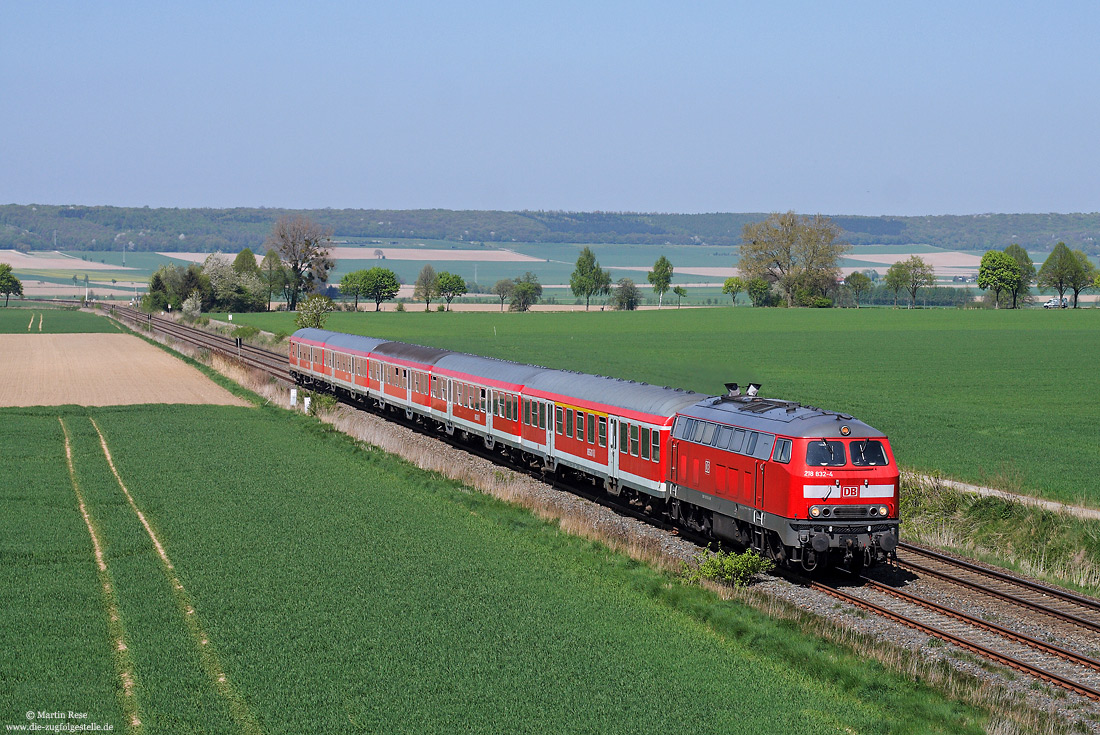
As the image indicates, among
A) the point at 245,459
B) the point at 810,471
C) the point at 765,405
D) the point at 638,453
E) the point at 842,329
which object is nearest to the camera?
the point at 810,471

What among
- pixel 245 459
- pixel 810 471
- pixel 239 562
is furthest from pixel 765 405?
pixel 245 459

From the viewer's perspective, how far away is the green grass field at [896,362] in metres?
34.4

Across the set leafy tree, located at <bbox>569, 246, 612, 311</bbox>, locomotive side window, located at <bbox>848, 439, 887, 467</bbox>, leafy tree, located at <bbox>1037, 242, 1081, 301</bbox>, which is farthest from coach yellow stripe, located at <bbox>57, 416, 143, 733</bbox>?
leafy tree, located at <bbox>569, 246, 612, 311</bbox>

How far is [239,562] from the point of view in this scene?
21375 mm

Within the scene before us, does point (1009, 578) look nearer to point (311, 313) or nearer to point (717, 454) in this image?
point (717, 454)

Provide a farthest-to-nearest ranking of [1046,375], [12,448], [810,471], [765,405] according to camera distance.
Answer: [1046,375]
[12,448]
[765,405]
[810,471]

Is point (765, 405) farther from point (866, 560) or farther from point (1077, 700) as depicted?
point (1077, 700)

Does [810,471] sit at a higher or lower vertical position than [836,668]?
higher

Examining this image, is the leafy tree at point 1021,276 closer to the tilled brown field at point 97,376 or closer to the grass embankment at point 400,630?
the tilled brown field at point 97,376

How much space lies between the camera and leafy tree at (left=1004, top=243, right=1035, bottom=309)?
164625 mm

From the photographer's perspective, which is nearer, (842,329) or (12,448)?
(12,448)

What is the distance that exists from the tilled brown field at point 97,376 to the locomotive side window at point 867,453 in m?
40.7

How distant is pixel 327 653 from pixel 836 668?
7364 mm

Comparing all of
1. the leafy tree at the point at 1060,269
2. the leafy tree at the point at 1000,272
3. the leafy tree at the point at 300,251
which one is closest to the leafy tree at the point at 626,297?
the leafy tree at the point at 300,251
